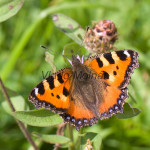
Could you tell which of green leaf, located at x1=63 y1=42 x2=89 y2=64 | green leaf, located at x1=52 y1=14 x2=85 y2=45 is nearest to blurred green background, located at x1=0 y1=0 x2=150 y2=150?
green leaf, located at x1=52 y1=14 x2=85 y2=45

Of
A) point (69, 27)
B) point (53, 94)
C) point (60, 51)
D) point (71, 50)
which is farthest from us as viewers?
point (60, 51)

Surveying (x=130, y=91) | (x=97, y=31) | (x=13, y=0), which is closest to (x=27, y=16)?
(x=97, y=31)

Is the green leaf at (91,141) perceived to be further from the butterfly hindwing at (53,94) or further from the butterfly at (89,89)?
the butterfly hindwing at (53,94)

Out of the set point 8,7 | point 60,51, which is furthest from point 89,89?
point 60,51

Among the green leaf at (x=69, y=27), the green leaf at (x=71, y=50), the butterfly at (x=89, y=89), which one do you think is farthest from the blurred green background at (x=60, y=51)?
the butterfly at (x=89, y=89)

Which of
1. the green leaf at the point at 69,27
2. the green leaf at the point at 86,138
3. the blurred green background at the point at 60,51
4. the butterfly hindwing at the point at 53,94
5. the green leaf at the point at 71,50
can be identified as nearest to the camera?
the butterfly hindwing at the point at 53,94

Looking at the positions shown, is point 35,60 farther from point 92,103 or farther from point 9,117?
point 92,103

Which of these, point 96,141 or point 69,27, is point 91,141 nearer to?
point 96,141
